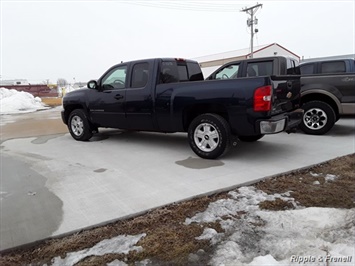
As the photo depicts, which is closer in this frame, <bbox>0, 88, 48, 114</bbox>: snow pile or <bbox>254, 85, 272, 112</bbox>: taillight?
<bbox>254, 85, 272, 112</bbox>: taillight

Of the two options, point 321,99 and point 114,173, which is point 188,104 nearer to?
point 114,173

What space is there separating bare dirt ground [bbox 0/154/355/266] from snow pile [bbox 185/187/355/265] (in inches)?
4.6

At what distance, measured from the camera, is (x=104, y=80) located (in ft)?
20.7

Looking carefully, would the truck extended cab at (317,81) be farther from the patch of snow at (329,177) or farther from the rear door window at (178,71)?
the patch of snow at (329,177)

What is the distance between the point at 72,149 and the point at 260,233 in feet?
15.2

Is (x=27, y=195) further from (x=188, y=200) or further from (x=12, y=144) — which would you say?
(x=12, y=144)

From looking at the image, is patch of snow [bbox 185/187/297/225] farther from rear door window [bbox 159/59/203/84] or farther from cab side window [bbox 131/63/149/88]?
cab side window [bbox 131/63/149/88]

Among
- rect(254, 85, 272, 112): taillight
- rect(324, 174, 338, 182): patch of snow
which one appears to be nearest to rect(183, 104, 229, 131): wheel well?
rect(254, 85, 272, 112): taillight

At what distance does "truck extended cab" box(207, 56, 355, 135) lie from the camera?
602cm

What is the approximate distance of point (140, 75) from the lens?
225 inches

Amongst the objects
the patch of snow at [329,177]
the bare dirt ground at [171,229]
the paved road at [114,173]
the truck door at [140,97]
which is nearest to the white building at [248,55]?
the paved road at [114,173]

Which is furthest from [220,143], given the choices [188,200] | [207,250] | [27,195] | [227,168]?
[27,195]

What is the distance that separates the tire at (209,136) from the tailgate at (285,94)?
847 mm

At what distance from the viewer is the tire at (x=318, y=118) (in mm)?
6520
